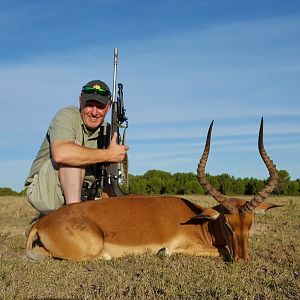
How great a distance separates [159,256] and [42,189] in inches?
85.9

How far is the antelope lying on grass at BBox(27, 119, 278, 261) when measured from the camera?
21.5 ft

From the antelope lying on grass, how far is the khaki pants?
857 millimetres

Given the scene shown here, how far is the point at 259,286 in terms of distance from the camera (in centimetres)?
491

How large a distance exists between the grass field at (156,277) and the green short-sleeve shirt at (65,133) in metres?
1.46

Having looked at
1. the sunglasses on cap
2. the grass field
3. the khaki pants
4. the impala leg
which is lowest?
the impala leg

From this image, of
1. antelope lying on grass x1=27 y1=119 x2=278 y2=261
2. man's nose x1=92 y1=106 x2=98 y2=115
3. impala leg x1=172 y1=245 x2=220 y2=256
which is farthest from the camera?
man's nose x1=92 y1=106 x2=98 y2=115

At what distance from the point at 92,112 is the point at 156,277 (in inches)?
127

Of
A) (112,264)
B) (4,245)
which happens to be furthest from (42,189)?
(112,264)

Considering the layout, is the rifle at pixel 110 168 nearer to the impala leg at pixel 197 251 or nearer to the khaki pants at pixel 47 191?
the khaki pants at pixel 47 191

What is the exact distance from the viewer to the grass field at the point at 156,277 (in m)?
4.61

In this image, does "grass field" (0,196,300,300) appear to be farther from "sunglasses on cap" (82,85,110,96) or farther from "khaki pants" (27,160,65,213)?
"sunglasses on cap" (82,85,110,96)

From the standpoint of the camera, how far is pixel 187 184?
45.6 metres

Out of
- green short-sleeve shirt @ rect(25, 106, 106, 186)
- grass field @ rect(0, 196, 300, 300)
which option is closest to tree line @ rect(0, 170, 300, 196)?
green short-sleeve shirt @ rect(25, 106, 106, 186)

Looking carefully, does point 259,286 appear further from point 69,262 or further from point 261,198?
point 69,262
